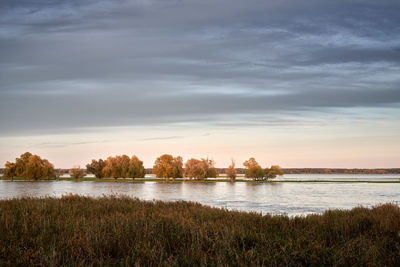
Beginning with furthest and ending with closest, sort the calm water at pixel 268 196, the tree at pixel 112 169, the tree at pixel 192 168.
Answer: the tree at pixel 112 169, the tree at pixel 192 168, the calm water at pixel 268 196

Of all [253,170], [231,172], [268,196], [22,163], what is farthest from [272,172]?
[22,163]

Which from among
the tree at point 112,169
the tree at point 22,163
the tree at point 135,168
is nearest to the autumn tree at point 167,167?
the tree at point 135,168

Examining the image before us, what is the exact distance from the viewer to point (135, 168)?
12125 centimetres

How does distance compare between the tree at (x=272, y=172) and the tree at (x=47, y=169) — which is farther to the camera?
the tree at (x=47, y=169)

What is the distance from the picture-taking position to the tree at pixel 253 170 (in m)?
117

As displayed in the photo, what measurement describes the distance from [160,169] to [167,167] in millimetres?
2624

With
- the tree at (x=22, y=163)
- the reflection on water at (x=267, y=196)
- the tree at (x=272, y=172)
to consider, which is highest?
the tree at (x=22, y=163)

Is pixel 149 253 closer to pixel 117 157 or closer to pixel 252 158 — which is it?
pixel 252 158

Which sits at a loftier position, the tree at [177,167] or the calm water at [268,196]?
the tree at [177,167]

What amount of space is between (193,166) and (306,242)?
106 metres

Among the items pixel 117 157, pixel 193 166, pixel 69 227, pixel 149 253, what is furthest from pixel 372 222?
pixel 117 157

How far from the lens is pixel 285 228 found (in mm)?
12281

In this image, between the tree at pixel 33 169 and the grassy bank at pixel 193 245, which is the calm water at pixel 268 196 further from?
the tree at pixel 33 169

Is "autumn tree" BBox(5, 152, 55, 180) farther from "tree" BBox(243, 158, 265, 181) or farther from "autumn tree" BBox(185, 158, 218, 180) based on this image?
"tree" BBox(243, 158, 265, 181)
